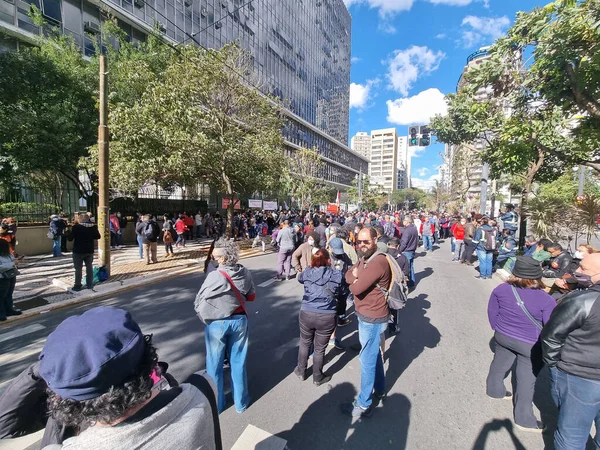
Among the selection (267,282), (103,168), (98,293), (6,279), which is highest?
(103,168)

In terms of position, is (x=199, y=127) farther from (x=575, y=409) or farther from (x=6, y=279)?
(x=575, y=409)

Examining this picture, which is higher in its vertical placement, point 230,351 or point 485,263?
point 230,351

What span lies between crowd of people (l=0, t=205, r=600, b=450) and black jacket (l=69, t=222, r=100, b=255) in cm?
2

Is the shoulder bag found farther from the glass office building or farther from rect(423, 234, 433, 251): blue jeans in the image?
rect(423, 234, 433, 251): blue jeans

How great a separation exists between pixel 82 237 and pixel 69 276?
92.2 inches

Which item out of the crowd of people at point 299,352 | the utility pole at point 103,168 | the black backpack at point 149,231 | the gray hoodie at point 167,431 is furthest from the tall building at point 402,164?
the gray hoodie at point 167,431

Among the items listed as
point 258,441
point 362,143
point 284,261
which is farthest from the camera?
point 362,143

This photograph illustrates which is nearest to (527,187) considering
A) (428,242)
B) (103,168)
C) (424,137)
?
(424,137)

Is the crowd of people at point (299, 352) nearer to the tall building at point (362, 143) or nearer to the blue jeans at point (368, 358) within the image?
the blue jeans at point (368, 358)

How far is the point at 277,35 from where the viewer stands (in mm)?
41562

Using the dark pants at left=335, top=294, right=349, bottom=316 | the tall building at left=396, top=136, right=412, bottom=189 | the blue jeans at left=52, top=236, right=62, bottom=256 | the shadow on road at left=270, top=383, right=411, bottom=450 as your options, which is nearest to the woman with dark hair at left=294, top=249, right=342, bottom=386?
the shadow on road at left=270, top=383, right=411, bottom=450

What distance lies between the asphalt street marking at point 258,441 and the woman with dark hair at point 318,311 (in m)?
0.87

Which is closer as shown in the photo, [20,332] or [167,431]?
[167,431]

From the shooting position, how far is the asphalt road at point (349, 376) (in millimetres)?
2623
